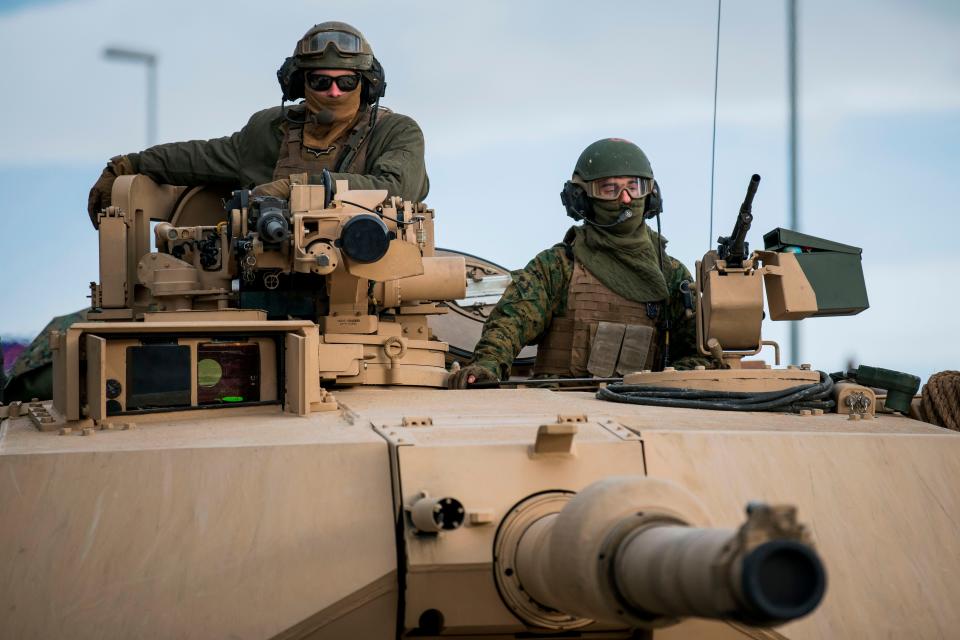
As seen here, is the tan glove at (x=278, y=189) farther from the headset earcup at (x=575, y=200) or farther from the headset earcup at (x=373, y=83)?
the headset earcup at (x=575, y=200)

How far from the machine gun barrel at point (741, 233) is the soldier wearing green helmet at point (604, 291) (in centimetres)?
246

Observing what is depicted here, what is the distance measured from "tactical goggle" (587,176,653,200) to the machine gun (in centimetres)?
206

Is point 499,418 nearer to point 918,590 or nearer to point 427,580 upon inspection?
point 427,580

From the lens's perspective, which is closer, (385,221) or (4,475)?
(4,475)

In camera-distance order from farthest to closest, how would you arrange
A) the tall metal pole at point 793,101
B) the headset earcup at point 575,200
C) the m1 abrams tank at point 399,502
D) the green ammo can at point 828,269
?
the tall metal pole at point 793,101, the headset earcup at point 575,200, the green ammo can at point 828,269, the m1 abrams tank at point 399,502

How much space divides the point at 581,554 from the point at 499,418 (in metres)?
2.05

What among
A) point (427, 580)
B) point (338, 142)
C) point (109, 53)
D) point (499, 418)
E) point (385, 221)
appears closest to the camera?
point (427, 580)

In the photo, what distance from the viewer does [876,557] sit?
246 inches

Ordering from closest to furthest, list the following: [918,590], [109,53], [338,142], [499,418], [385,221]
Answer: [918,590], [499,418], [385,221], [338,142], [109,53]

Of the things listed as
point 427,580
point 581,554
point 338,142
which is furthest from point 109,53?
point 581,554

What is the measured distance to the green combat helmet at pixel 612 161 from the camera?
37.6 ft

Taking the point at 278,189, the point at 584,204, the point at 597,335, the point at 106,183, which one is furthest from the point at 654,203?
the point at 106,183

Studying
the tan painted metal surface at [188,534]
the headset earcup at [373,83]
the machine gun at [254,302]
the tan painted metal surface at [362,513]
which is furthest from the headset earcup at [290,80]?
the tan painted metal surface at [188,534]

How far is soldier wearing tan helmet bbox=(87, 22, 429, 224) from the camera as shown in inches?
411
